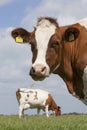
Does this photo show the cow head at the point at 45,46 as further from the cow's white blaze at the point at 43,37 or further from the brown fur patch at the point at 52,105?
the brown fur patch at the point at 52,105

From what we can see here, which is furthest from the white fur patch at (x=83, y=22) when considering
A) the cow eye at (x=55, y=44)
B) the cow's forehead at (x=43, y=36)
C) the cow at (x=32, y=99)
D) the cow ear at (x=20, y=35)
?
the cow at (x=32, y=99)

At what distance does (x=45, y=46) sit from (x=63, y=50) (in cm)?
64

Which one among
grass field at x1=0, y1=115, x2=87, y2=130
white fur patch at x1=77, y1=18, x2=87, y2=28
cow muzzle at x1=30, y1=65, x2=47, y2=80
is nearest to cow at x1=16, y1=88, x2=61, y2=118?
grass field at x1=0, y1=115, x2=87, y2=130

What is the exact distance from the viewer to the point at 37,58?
10.2m

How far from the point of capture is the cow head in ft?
32.8

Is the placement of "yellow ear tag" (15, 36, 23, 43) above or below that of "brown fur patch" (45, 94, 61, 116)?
above

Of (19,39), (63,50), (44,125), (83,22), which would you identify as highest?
(83,22)

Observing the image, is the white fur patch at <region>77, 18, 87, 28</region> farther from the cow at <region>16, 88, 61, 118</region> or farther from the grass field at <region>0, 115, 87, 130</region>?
the cow at <region>16, 88, 61, 118</region>

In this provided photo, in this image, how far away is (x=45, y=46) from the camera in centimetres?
1030

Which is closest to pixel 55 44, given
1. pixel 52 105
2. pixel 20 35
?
pixel 20 35

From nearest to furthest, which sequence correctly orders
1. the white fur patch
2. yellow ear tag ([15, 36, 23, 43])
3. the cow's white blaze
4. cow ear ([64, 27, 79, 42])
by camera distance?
the cow's white blaze
cow ear ([64, 27, 79, 42])
the white fur patch
yellow ear tag ([15, 36, 23, 43])

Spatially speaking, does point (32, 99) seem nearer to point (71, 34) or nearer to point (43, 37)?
point (71, 34)

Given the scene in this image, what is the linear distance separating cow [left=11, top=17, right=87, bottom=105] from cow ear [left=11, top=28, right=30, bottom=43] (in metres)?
0.03

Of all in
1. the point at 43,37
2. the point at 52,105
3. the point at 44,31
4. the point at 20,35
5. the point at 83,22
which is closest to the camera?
the point at 43,37
